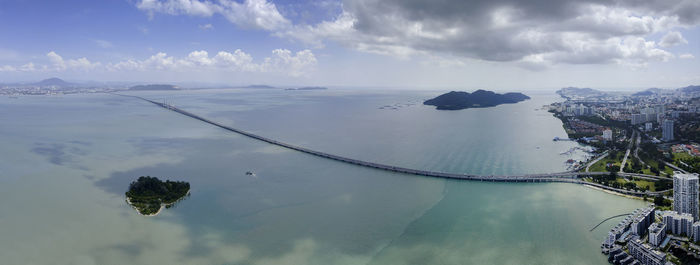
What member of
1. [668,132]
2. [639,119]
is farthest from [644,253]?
[639,119]

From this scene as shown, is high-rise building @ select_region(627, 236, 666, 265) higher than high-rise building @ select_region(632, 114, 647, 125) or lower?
lower

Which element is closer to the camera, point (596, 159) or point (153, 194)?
point (153, 194)

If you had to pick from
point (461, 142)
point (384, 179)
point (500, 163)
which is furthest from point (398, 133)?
point (384, 179)

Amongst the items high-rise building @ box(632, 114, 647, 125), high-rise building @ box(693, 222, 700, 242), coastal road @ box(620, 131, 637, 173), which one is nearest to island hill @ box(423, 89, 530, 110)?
high-rise building @ box(632, 114, 647, 125)

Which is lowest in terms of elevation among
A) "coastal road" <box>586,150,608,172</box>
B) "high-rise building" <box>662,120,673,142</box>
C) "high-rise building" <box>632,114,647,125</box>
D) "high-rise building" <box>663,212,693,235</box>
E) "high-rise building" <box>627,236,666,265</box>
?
"high-rise building" <box>627,236,666,265</box>

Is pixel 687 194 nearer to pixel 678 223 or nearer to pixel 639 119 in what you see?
pixel 678 223

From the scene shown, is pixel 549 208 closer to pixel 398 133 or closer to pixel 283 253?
pixel 283 253

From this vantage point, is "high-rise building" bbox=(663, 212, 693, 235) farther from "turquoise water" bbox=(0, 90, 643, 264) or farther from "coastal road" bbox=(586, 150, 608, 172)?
"coastal road" bbox=(586, 150, 608, 172)
